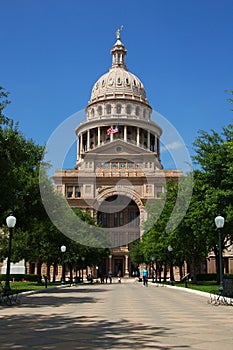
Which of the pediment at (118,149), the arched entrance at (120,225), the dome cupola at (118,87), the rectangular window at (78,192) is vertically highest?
the dome cupola at (118,87)

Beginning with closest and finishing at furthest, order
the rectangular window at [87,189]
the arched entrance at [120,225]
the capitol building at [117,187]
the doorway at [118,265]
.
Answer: the capitol building at [117,187] → the rectangular window at [87,189] → the arched entrance at [120,225] → the doorway at [118,265]

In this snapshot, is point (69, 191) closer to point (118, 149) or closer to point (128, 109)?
point (118, 149)

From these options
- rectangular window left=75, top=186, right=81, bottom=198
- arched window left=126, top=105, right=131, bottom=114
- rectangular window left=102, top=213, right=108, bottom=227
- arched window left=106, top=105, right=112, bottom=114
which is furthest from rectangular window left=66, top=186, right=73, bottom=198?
arched window left=126, top=105, right=131, bottom=114

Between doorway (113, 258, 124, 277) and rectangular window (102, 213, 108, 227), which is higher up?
rectangular window (102, 213, 108, 227)

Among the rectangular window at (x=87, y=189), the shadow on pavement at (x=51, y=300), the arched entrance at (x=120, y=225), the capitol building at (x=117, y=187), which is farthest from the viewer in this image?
the arched entrance at (x=120, y=225)

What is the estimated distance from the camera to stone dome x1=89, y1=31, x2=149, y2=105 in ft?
424

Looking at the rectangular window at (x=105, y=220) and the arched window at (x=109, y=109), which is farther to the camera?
the arched window at (x=109, y=109)

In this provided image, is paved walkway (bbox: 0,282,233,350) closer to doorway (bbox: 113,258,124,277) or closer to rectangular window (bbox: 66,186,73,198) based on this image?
rectangular window (bbox: 66,186,73,198)

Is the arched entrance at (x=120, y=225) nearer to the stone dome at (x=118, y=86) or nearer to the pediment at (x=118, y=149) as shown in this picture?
the pediment at (x=118, y=149)

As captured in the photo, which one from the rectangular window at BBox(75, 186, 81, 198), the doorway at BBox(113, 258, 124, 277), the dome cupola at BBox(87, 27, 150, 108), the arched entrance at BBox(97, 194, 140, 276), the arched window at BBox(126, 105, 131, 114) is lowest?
the doorway at BBox(113, 258, 124, 277)

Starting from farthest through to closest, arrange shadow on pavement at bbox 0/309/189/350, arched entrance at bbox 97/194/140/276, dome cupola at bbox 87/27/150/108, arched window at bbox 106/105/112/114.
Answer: dome cupola at bbox 87/27/150/108 < arched window at bbox 106/105/112/114 < arched entrance at bbox 97/194/140/276 < shadow on pavement at bbox 0/309/189/350

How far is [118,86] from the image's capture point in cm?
13100

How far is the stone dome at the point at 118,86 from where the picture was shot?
129375 mm

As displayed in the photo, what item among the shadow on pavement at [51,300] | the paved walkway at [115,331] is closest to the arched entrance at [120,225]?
the shadow on pavement at [51,300]
